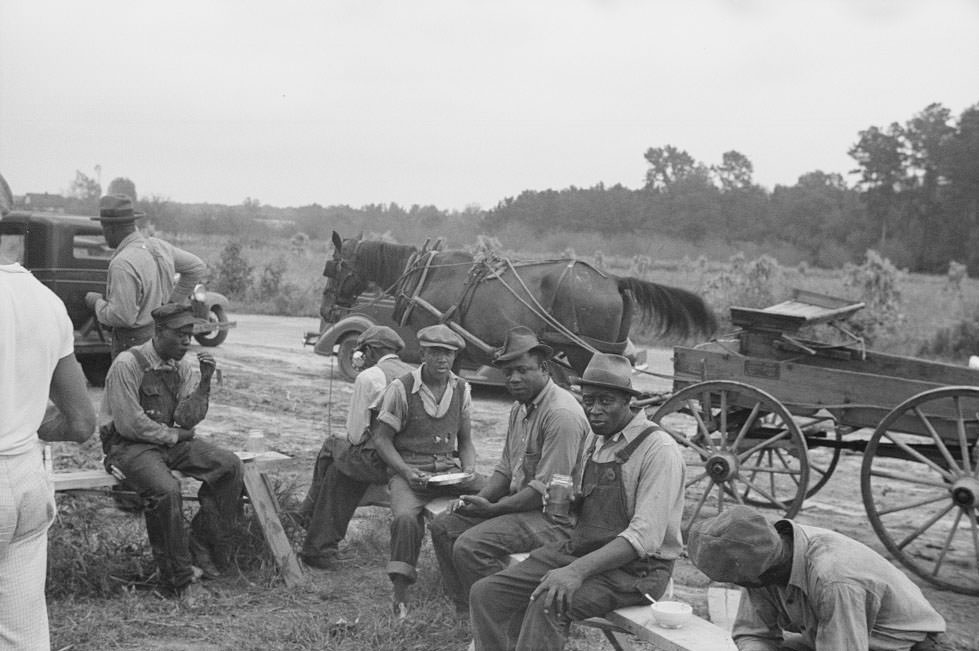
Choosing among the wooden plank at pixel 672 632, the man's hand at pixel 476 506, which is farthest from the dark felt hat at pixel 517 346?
the wooden plank at pixel 672 632

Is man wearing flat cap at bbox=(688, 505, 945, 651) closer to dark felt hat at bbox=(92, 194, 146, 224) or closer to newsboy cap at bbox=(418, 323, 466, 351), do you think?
newsboy cap at bbox=(418, 323, 466, 351)

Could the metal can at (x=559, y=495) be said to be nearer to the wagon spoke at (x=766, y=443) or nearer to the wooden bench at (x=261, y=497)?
the wooden bench at (x=261, y=497)

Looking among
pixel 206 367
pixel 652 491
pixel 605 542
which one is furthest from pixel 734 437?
pixel 206 367

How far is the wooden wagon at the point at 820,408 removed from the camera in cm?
587

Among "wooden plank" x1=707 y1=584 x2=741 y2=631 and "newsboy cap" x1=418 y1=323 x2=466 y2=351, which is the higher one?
"newsboy cap" x1=418 y1=323 x2=466 y2=351

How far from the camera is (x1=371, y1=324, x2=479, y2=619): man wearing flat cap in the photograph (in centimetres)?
545

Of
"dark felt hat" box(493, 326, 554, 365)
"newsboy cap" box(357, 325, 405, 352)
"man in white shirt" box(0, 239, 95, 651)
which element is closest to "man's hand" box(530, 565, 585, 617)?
"dark felt hat" box(493, 326, 554, 365)

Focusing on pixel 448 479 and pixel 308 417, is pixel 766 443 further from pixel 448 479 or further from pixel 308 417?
pixel 308 417

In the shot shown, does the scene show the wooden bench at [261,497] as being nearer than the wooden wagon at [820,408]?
Yes

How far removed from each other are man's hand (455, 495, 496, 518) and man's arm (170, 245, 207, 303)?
3.14m

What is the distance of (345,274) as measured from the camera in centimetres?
1062

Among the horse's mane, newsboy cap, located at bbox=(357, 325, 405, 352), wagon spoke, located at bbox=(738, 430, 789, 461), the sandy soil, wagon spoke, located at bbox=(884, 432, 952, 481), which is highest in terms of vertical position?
the horse's mane

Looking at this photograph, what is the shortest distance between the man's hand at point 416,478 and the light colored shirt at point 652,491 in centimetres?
157

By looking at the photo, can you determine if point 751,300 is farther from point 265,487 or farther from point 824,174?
point 824,174
